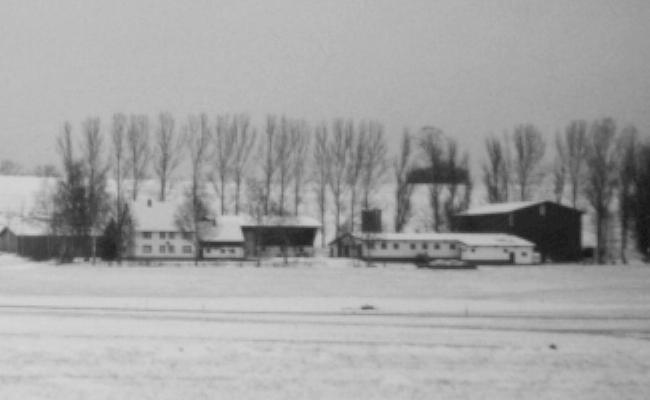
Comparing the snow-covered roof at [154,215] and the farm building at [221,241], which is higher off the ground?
the snow-covered roof at [154,215]

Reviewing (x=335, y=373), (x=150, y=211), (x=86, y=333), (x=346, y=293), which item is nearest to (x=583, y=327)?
(x=335, y=373)

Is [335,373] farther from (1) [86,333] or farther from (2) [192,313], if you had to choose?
(2) [192,313]

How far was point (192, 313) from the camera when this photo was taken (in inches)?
1430

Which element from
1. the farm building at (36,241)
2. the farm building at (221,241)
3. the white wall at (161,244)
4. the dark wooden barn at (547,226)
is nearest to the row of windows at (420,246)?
the dark wooden barn at (547,226)

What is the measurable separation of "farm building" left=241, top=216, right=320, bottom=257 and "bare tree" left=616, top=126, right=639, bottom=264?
128 ft

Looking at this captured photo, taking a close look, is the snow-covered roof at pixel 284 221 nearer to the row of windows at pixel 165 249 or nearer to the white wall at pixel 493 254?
the row of windows at pixel 165 249

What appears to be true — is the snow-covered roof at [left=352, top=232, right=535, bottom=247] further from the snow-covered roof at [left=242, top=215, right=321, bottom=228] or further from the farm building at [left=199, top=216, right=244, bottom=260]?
the farm building at [left=199, top=216, right=244, bottom=260]

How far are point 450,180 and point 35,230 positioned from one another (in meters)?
59.7

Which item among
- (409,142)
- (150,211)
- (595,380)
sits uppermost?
(409,142)

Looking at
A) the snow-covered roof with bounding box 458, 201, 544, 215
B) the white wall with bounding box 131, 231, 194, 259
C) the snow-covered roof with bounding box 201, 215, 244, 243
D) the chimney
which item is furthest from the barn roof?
the snow-covered roof with bounding box 458, 201, 544, 215

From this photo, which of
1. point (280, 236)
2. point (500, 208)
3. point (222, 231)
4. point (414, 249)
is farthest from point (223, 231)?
point (500, 208)

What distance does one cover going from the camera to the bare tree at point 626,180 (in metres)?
108

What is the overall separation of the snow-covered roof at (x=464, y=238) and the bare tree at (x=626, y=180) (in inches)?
517

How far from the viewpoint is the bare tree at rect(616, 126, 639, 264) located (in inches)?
4235
